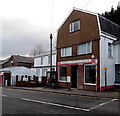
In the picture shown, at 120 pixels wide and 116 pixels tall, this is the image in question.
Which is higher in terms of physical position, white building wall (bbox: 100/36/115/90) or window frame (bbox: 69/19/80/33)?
window frame (bbox: 69/19/80/33)

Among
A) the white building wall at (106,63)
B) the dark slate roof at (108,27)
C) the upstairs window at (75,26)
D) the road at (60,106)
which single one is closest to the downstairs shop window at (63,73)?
the upstairs window at (75,26)

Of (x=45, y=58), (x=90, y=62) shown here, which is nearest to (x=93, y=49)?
(x=90, y=62)

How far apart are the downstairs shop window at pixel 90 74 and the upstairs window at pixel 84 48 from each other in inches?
69.9

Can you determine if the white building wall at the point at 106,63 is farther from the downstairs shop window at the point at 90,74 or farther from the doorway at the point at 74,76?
the doorway at the point at 74,76

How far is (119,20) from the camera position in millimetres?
26797

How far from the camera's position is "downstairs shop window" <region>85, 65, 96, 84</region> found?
1770cm

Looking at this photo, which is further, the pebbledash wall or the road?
the pebbledash wall

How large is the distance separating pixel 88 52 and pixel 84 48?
864 millimetres

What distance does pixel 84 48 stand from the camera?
19.2 m

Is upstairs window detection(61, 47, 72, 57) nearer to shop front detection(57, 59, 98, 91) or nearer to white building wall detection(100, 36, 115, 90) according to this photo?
shop front detection(57, 59, 98, 91)

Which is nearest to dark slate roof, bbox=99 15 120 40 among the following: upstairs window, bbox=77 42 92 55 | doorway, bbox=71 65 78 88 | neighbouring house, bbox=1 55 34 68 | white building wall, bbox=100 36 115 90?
white building wall, bbox=100 36 115 90

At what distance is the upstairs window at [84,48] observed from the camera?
1861cm

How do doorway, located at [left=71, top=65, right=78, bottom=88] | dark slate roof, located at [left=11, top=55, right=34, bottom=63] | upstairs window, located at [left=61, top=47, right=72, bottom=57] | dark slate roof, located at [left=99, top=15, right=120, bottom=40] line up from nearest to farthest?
dark slate roof, located at [left=99, top=15, right=120, bottom=40]
doorway, located at [left=71, top=65, right=78, bottom=88]
upstairs window, located at [left=61, top=47, right=72, bottom=57]
dark slate roof, located at [left=11, top=55, right=34, bottom=63]

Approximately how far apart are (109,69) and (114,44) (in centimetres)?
303
